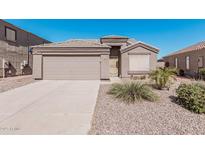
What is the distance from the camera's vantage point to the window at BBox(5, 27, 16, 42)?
14.8 meters

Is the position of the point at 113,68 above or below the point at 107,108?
above

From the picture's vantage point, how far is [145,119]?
13.7ft

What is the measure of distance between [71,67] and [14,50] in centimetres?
762

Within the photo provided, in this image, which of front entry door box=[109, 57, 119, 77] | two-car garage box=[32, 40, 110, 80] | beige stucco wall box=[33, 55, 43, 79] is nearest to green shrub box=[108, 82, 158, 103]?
two-car garage box=[32, 40, 110, 80]

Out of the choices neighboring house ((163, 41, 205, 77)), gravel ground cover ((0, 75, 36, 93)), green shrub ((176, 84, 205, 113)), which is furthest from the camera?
neighboring house ((163, 41, 205, 77))

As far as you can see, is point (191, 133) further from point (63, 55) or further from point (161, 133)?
point (63, 55)

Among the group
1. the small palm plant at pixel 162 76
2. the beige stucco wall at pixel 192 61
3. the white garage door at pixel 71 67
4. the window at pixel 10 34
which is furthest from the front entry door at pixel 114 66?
the window at pixel 10 34

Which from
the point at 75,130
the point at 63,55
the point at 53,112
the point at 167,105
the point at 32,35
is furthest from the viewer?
the point at 32,35

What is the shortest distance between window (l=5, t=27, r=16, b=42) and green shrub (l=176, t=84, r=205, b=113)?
16.5m

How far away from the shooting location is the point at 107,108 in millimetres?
5125

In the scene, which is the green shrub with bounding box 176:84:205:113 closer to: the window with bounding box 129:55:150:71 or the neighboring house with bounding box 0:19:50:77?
the window with bounding box 129:55:150:71
